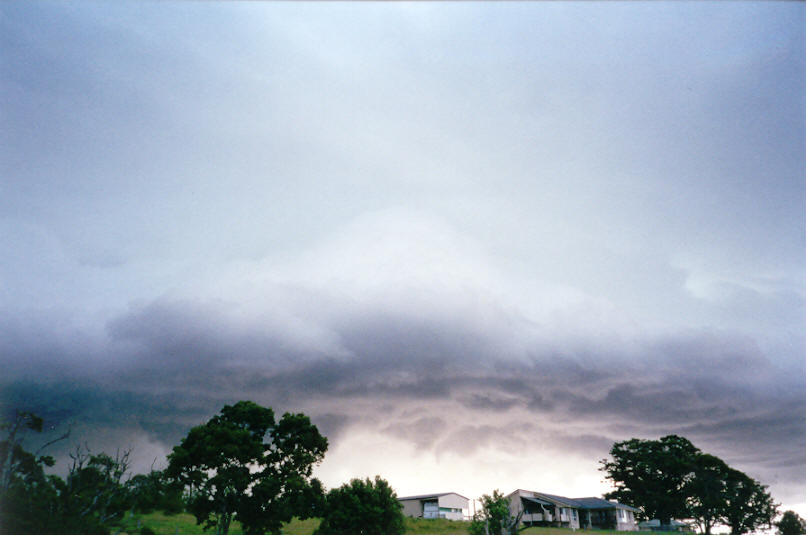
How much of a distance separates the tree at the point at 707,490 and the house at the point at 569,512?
388 inches

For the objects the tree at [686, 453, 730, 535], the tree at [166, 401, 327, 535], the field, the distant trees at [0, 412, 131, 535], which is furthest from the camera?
the tree at [686, 453, 730, 535]

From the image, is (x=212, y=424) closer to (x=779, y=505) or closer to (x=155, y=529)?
(x=155, y=529)

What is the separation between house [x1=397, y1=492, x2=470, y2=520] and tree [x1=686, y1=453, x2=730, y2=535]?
3788cm

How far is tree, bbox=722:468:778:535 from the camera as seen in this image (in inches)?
3368

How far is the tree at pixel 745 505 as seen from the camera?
3368 inches

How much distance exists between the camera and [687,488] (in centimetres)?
8738

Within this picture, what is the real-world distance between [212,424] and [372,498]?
17.0m

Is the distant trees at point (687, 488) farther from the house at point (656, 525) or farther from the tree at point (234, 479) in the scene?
the tree at point (234, 479)

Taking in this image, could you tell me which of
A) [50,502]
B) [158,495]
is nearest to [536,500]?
[158,495]

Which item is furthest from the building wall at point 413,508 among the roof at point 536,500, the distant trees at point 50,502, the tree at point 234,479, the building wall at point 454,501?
the distant trees at point 50,502

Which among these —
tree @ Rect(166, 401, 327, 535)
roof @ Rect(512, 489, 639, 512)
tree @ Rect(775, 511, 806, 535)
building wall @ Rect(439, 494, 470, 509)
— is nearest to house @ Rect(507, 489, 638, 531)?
roof @ Rect(512, 489, 639, 512)

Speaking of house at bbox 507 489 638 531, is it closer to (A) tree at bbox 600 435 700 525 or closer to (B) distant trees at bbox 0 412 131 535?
(A) tree at bbox 600 435 700 525

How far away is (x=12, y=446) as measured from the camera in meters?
30.5

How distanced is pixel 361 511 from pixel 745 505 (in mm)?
72013
